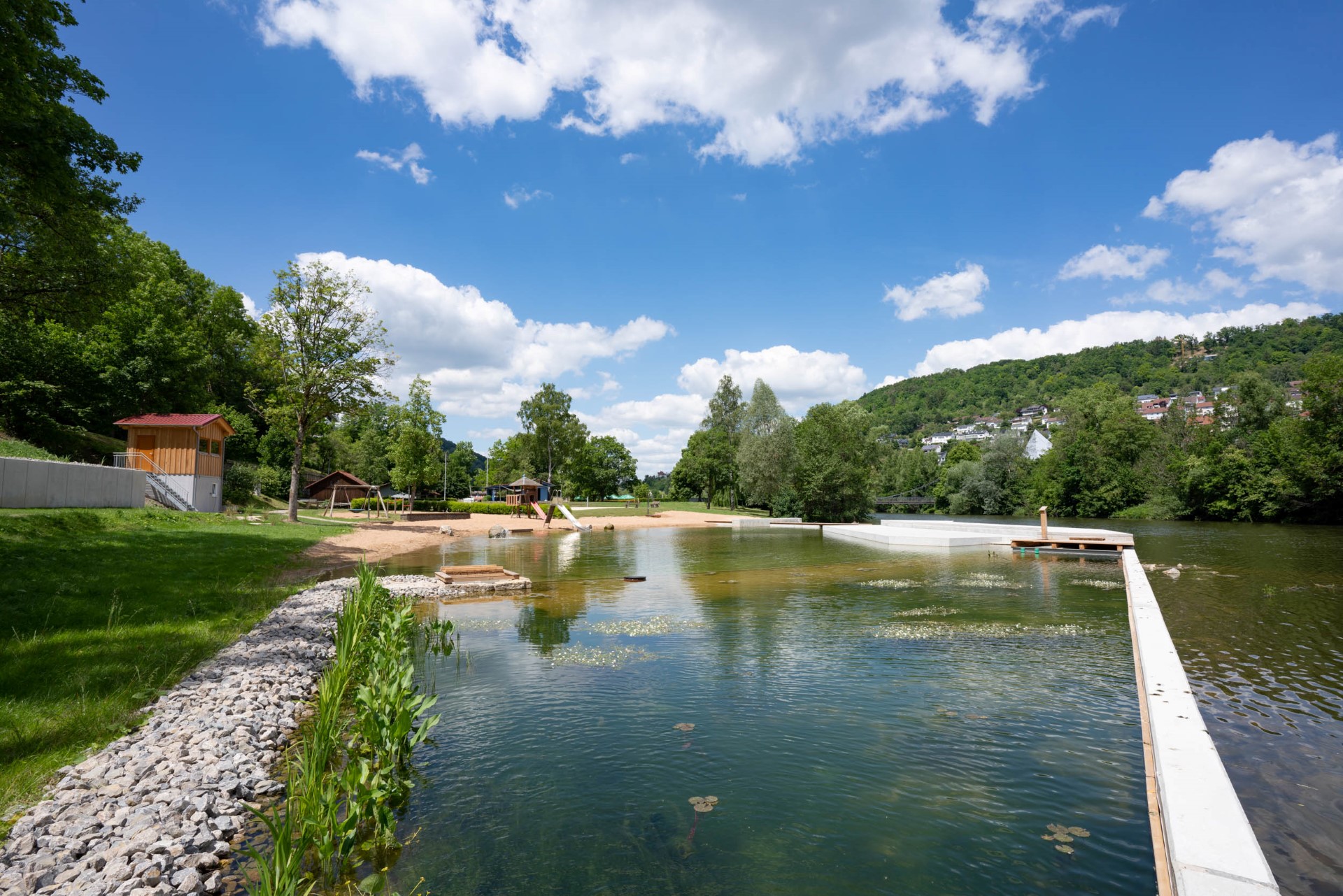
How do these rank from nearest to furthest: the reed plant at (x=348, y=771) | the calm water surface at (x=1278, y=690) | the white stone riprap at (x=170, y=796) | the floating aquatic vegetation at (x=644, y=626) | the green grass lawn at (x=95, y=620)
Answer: the reed plant at (x=348, y=771), the white stone riprap at (x=170, y=796), the calm water surface at (x=1278, y=690), the green grass lawn at (x=95, y=620), the floating aquatic vegetation at (x=644, y=626)

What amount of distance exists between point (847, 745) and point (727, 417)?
70.1 meters

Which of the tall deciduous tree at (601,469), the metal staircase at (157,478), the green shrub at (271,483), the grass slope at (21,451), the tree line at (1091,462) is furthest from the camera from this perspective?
the tall deciduous tree at (601,469)

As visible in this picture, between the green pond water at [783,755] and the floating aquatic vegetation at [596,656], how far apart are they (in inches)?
2.5

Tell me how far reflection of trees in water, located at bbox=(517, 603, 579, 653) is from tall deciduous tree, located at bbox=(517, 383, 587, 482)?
6090cm

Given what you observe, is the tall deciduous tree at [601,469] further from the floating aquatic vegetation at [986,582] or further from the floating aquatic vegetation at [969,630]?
the floating aquatic vegetation at [969,630]

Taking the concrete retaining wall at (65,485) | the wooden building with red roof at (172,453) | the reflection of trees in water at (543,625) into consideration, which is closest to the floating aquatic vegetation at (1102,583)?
the reflection of trees in water at (543,625)

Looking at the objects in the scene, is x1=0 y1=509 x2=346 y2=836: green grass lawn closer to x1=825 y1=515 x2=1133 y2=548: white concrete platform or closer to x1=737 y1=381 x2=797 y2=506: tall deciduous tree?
x1=825 y1=515 x2=1133 y2=548: white concrete platform

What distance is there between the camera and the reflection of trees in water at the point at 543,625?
43.0 feet

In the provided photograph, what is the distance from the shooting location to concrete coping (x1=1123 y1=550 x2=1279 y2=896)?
4.16 meters

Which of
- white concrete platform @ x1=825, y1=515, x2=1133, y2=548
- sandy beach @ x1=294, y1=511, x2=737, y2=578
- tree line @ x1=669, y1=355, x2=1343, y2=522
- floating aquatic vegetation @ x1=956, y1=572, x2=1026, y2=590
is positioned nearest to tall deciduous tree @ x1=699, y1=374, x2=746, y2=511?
tree line @ x1=669, y1=355, x2=1343, y2=522

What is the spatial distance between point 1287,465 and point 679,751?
6385 cm

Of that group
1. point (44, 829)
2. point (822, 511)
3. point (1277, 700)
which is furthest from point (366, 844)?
point (822, 511)

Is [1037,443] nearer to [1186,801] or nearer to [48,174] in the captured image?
[1186,801]

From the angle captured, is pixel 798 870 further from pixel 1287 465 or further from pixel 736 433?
pixel 736 433
